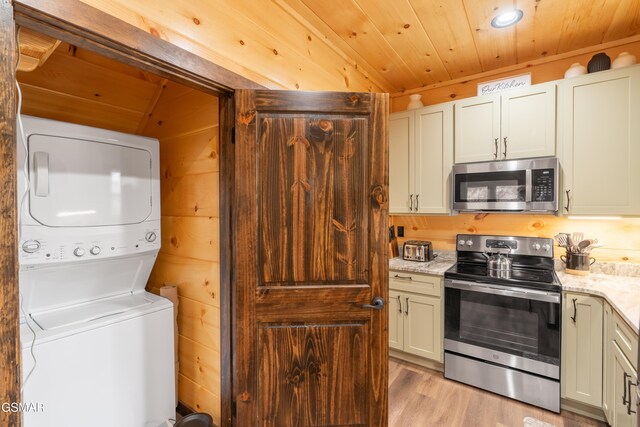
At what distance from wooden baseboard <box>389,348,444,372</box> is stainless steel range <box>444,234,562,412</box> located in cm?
13

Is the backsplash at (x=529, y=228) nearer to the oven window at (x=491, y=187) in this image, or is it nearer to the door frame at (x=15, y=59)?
the oven window at (x=491, y=187)

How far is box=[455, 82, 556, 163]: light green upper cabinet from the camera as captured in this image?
2.27 meters

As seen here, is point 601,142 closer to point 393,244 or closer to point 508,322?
point 508,322

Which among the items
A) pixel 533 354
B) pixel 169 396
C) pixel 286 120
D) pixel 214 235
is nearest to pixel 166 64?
pixel 286 120

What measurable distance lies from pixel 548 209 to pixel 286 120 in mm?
2038

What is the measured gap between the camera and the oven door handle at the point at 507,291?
2039 millimetres

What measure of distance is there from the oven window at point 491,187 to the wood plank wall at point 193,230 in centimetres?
201

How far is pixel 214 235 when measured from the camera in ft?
5.85

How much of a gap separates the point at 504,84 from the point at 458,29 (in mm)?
732

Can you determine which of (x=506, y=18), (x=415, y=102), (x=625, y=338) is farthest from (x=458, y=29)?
(x=625, y=338)

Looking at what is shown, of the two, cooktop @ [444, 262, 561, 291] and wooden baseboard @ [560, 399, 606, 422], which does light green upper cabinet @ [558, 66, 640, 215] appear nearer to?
cooktop @ [444, 262, 561, 291]

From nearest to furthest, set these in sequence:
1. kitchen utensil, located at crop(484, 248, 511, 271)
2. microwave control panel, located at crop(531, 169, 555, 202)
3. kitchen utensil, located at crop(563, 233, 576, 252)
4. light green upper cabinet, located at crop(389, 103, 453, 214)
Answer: microwave control panel, located at crop(531, 169, 555, 202) < kitchen utensil, located at crop(563, 233, 576, 252) < kitchen utensil, located at crop(484, 248, 511, 271) < light green upper cabinet, located at crop(389, 103, 453, 214)

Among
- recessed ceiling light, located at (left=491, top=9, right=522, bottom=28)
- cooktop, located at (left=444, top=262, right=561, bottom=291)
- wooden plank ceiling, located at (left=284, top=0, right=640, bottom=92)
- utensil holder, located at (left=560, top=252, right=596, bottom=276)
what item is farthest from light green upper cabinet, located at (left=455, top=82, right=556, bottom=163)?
cooktop, located at (left=444, top=262, right=561, bottom=291)

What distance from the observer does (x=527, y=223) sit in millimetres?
2621
